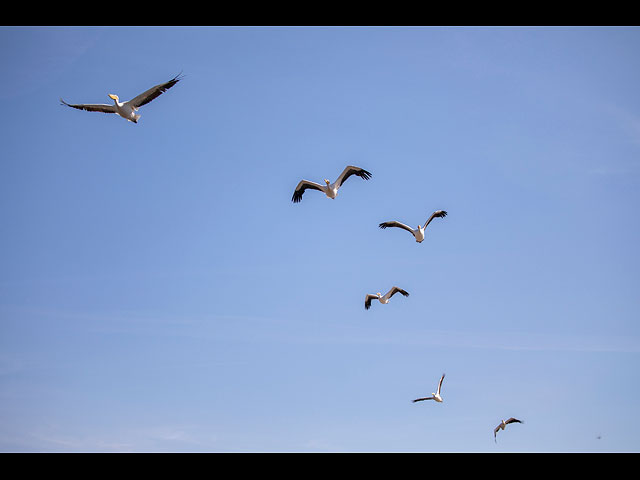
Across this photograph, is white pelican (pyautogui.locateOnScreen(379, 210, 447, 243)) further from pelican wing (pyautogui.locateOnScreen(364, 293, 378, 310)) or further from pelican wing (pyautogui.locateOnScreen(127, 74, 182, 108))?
pelican wing (pyautogui.locateOnScreen(127, 74, 182, 108))

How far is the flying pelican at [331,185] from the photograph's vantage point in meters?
29.2

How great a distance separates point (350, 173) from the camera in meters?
29.5

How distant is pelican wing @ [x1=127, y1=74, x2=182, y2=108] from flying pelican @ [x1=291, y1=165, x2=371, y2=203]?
802 centimetres

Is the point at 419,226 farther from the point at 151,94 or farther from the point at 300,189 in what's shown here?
the point at 151,94

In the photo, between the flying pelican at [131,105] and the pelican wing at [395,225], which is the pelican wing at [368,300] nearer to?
the pelican wing at [395,225]

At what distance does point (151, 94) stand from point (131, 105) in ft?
3.15

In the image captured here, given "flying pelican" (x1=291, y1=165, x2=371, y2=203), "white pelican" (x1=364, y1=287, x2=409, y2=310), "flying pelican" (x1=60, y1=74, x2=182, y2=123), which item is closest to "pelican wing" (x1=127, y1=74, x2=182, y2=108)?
"flying pelican" (x1=60, y1=74, x2=182, y2=123)

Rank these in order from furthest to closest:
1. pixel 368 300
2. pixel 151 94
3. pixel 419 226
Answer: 1. pixel 368 300
2. pixel 419 226
3. pixel 151 94

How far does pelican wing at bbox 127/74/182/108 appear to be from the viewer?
79.8ft

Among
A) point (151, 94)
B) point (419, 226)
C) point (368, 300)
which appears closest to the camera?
point (151, 94)

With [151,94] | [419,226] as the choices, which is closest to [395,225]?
[419,226]

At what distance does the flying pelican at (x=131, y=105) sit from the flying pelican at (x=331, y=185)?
26.5 ft

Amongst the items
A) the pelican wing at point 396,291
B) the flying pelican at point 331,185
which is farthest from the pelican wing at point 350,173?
the pelican wing at point 396,291
